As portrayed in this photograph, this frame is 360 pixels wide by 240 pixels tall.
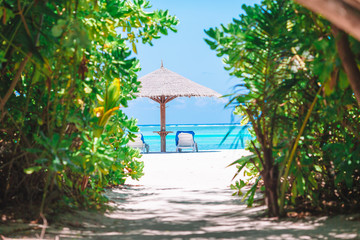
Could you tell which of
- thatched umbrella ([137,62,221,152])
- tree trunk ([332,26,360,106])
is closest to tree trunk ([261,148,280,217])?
tree trunk ([332,26,360,106])

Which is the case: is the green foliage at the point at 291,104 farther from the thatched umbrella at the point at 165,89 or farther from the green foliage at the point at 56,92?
the thatched umbrella at the point at 165,89

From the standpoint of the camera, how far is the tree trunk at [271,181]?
9.25 feet

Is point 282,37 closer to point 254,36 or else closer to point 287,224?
point 254,36

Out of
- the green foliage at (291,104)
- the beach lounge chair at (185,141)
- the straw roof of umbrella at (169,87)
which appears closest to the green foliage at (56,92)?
the green foliage at (291,104)

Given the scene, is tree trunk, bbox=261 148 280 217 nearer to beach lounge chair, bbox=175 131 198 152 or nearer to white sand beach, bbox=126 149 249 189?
white sand beach, bbox=126 149 249 189

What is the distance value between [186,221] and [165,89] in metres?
11.3

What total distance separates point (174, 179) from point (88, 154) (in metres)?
3.80

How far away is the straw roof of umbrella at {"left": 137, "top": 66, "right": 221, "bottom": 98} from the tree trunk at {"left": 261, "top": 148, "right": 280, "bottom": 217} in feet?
35.7

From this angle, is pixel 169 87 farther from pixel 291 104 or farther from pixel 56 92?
pixel 56 92

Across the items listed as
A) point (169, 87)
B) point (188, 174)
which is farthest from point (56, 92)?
point (169, 87)

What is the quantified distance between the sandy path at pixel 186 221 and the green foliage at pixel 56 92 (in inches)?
10.8

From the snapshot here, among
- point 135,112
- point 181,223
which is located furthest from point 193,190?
point 135,112

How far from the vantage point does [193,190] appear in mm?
5004

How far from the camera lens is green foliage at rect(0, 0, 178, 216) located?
7.59ft
